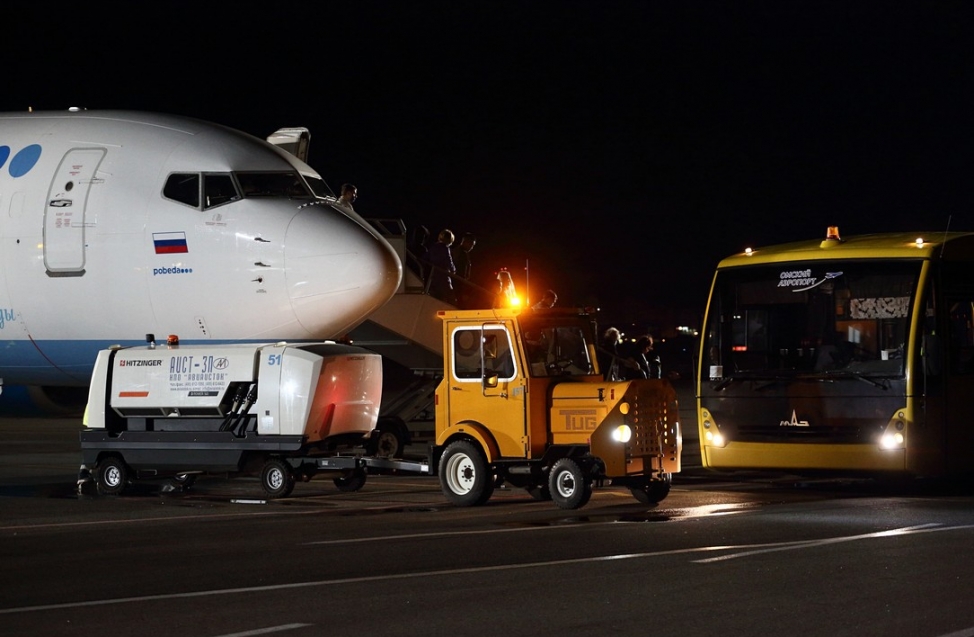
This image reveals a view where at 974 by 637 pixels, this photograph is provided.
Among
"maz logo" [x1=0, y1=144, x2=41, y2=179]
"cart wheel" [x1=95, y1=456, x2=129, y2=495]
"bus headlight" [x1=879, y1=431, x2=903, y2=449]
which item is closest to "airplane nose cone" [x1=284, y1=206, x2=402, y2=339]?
"cart wheel" [x1=95, y1=456, x2=129, y2=495]

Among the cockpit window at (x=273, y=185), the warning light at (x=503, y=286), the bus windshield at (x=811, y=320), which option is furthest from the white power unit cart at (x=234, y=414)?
the bus windshield at (x=811, y=320)

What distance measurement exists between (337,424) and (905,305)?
6355 millimetres

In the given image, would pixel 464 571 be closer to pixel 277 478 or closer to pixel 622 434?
pixel 622 434

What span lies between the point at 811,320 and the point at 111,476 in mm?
8120

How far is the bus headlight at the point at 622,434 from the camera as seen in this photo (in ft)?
49.4

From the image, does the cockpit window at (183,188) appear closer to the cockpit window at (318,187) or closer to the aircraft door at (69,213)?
the aircraft door at (69,213)

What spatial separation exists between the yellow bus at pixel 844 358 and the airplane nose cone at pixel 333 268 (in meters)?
3.82

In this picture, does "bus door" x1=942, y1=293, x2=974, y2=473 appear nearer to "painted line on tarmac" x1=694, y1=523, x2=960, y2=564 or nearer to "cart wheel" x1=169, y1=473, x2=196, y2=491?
"painted line on tarmac" x1=694, y1=523, x2=960, y2=564

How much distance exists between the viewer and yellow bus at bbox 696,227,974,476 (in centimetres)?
1620

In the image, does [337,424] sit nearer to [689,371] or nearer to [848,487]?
[848,487]

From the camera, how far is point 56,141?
729 inches

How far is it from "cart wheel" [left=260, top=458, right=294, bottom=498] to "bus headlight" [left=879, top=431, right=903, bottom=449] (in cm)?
635

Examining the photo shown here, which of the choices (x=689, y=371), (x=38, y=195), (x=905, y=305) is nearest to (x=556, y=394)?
(x=905, y=305)

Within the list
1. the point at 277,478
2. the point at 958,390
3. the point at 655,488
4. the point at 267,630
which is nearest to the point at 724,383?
the point at 655,488
